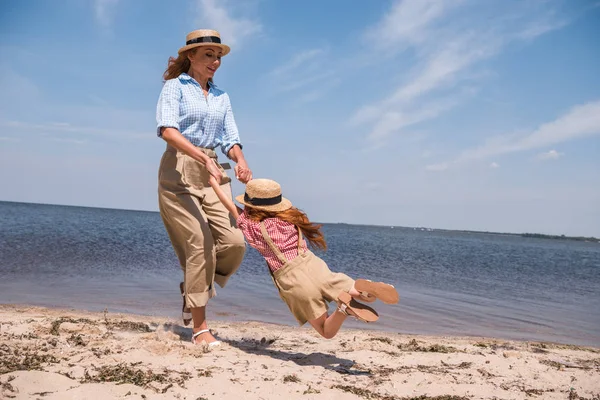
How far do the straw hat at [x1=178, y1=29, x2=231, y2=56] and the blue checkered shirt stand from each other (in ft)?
0.78

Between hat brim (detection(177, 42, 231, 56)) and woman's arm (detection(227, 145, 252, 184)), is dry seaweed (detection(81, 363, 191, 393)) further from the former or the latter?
hat brim (detection(177, 42, 231, 56))

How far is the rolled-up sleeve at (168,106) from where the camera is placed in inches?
137

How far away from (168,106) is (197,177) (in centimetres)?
59

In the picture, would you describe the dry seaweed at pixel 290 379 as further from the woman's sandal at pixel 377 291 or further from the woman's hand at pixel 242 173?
the woman's hand at pixel 242 173

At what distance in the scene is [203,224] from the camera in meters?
3.73

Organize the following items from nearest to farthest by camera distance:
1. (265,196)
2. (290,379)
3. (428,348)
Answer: (290,379) < (265,196) < (428,348)

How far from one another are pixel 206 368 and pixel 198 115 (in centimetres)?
183

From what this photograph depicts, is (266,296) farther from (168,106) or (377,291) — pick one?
(377,291)

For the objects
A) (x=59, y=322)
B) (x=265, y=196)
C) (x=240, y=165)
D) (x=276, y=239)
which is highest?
(x=240, y=165)

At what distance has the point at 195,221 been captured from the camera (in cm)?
368

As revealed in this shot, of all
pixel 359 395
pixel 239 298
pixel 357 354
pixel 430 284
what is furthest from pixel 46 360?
pixel 430 284

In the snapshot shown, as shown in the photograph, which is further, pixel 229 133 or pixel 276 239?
pixel 229 133

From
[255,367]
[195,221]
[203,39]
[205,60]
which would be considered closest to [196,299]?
[195,221]

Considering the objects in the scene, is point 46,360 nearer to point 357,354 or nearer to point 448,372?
point 357,354
